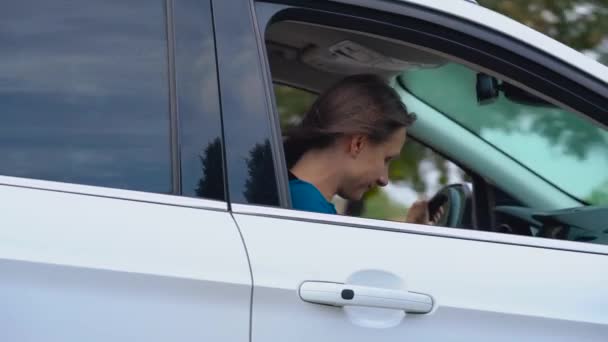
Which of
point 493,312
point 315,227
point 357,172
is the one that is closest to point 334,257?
point 315,227

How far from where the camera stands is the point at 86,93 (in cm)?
222

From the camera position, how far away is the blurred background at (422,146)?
3480mm

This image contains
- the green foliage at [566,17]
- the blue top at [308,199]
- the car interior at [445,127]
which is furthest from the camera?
the green foliage at [566,17]

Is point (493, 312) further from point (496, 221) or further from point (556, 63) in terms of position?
point (496, 221)

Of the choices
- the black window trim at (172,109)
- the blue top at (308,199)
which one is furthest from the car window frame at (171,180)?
the blue top at (308,199)

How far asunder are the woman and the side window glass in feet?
1.84

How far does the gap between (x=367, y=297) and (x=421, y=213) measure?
1.36 meters

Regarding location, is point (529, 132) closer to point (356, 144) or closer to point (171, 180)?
point (356, 144)

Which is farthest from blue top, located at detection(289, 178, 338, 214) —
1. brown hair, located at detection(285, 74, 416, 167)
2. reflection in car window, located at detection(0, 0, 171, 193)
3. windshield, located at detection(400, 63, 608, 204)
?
windshield, located at detection(400, 63, 608, 204)

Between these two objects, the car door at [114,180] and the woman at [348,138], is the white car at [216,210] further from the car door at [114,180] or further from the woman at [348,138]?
the woman at [348,138]

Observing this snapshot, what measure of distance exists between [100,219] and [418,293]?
61cm

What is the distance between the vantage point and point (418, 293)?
218 centimetres

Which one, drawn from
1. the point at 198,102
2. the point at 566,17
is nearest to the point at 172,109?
the point at 198,102

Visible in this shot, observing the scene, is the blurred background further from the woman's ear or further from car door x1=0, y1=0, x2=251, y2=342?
car door x1=0, y1=0, x2=251, y2=342
